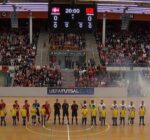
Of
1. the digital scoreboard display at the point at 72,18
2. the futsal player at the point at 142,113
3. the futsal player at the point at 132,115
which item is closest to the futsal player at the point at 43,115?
the digital scoreboard display at the point at 72,18

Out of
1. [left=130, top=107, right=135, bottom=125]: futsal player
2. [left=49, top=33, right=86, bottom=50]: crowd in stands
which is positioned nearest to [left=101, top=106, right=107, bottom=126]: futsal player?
[left=130, top=107, right=135, bottom=125]: futsal player

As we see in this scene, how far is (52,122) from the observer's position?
24953mm

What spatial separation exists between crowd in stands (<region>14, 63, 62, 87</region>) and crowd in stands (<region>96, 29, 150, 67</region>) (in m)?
4.87

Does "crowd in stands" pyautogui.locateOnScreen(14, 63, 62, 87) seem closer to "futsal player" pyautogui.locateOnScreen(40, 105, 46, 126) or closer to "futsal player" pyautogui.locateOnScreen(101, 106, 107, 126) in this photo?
"futsal player" pyautogui.locateOnScreen(40, 105, 46, 126)

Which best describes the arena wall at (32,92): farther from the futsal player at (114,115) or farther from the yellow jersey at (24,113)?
the yellow jersey at (24,113)

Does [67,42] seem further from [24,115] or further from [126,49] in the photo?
[24,115]

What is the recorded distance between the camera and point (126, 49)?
140 ft

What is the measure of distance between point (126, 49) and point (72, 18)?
19.0 m

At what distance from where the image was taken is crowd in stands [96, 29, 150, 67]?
39803 mm

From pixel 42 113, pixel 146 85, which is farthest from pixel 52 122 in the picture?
pixel 146 85

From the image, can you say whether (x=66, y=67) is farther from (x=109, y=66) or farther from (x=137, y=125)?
(x=137, y=125)

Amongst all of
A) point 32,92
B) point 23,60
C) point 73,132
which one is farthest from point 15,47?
point 73,132

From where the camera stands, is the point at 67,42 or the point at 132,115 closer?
the point at 132,115

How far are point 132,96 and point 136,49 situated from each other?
851 cm
